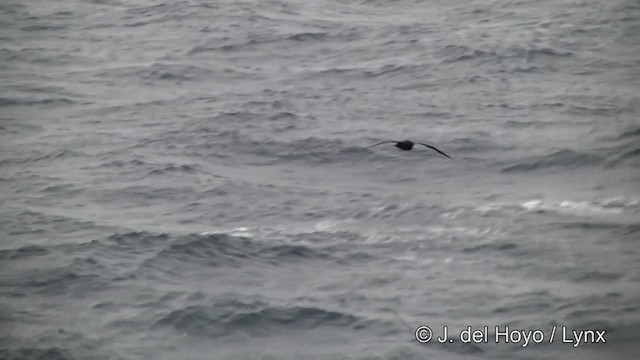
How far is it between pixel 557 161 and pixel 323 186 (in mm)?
6026

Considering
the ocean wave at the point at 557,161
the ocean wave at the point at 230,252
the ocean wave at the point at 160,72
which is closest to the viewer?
the ocean wave at the point at 230,252

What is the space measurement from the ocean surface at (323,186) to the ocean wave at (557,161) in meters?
0.07

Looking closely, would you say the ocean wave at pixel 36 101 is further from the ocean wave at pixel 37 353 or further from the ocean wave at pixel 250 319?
the ocean wave at pixel 37 353

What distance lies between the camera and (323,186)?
99.3 feet

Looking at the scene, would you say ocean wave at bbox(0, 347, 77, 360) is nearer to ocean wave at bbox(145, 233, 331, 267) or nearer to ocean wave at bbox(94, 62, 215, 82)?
ocean wave at bbox(145, 233, 331, 267)

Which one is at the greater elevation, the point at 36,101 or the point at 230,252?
the point at 36,101

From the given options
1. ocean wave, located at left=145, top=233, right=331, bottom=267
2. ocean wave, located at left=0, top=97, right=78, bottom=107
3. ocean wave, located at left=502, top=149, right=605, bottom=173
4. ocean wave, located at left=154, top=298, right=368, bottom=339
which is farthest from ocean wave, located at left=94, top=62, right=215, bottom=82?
ocean wave, located at left=154, top=298, right=368, bottom=339

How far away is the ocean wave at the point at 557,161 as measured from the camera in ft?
101

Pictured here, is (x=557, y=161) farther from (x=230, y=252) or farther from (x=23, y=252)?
(x=23, y=252)

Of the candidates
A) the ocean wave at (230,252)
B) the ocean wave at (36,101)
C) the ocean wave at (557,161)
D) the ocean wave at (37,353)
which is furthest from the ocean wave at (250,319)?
the ocean wave at (36,101)

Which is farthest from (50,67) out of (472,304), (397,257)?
(472,304)

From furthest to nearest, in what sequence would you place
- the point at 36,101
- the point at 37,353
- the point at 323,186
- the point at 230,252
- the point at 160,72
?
the point at 160,72
the point at 36,101
the point at 323,186
the point at 230,252
the point at 37,353

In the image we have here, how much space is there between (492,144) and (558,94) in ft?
15.9

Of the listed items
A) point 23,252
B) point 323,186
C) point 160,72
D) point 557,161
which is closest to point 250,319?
point 23,252
